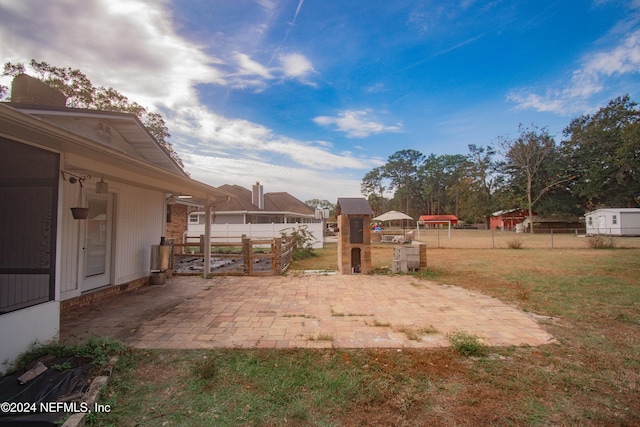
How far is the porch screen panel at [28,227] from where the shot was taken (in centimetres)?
300

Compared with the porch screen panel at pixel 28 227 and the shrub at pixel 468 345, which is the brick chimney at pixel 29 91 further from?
the shrub at pixel 468 345

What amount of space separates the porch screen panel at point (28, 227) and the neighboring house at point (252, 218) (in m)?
9.59

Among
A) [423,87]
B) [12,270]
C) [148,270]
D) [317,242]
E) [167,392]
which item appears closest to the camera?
[167,392]

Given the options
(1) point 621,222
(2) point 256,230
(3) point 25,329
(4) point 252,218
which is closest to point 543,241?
(1) point 621,222

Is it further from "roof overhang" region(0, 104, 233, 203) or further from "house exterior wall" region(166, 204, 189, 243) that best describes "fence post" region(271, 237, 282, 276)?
"house exterior wall" region(166, 204, 189, 243)

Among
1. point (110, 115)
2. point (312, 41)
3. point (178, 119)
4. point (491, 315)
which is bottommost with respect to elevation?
point (491, 315)

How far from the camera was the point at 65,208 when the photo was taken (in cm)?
459

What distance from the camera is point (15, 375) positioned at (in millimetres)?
2469

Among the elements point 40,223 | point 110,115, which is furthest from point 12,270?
point 110,115

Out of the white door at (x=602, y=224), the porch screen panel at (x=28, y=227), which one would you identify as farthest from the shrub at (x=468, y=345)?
the white door at (x=602, y=224)

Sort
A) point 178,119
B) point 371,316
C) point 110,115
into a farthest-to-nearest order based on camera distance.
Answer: point 178,119
point 110,115
point 371,316

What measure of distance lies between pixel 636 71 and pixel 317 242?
50.8 feet

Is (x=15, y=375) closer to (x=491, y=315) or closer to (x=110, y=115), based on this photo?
(x=110, y=115)

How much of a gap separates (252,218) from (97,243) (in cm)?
1701
